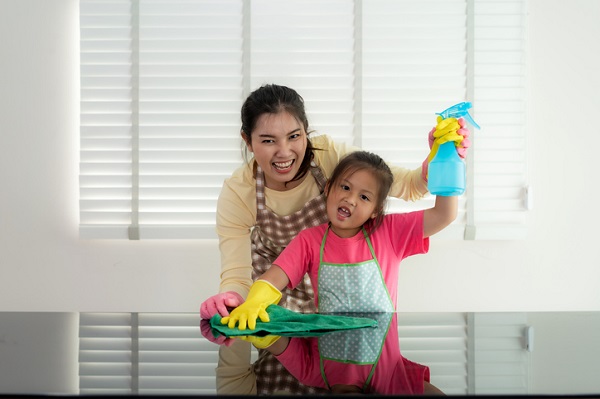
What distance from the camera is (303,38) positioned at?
117 inches

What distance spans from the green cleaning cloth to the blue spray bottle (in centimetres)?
41

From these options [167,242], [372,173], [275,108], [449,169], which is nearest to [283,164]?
[275,108]

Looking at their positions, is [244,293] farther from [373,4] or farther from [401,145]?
[373,4]

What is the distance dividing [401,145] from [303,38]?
60 centimetres

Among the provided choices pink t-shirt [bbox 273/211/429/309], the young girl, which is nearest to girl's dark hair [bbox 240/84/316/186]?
the young girl

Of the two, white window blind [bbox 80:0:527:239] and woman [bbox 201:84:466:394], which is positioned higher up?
white window blind [bbox 80:0:527:239]

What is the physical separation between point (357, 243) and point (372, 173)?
0.58 ft

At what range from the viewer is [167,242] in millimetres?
3055

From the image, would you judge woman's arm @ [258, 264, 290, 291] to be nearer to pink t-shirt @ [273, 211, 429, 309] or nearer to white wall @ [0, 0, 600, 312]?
pink t-shirt @ [273, 211, 429, 309]

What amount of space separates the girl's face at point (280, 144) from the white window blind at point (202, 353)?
0.65 metres

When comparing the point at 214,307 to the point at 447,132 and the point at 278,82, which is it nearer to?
the point at 447,132

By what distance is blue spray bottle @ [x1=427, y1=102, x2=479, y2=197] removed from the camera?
4.73 ft

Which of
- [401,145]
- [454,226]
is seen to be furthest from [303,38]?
[454,226]

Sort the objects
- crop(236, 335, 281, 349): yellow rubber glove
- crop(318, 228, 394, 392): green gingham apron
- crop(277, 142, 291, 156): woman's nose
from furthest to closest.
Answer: crop(277, 142, 291, 156): woman's nose, crop(318, 228, 394, 392): green gingham apron, crop(236, 335, 281, 349): yellow rubber glove
